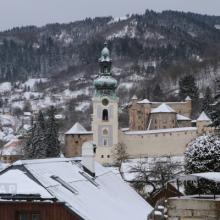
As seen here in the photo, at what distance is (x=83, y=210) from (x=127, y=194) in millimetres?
5711

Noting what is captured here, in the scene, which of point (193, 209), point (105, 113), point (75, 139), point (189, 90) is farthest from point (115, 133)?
point (193, 209)

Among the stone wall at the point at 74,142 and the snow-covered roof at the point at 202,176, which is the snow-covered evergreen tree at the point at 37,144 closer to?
the stone wall at the point at 74,142

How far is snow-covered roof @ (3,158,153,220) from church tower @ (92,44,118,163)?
65.6 metres

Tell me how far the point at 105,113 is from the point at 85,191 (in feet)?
235

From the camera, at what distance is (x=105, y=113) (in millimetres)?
89438

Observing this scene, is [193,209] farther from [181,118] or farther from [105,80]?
[181,118]

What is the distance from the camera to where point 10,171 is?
53.6ft

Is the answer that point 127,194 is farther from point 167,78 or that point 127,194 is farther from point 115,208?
point 167,78

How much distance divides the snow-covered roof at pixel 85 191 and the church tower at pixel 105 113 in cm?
6557

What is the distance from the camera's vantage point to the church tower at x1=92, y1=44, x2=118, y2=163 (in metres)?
87.5

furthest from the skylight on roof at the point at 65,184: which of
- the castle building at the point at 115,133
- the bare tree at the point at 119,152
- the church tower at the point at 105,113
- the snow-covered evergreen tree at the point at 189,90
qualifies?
the snow-covered evergreen tree at the point at 189,90

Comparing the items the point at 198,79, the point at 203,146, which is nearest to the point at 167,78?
the point at 198,79

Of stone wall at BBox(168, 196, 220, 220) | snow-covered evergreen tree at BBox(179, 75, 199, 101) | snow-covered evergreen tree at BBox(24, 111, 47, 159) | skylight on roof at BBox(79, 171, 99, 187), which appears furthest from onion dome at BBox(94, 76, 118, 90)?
stone wall at BBox(168, 196, 220, 220)

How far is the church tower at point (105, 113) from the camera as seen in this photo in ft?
287
